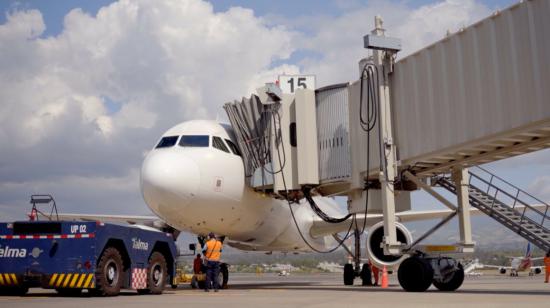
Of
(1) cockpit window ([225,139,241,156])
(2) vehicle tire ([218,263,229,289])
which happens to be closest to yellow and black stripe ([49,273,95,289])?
(2) vehicle tire ([218,263,229,289])

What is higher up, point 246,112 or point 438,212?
point 246,112

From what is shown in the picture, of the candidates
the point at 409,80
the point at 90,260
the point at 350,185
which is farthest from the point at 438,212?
the point at 90,260

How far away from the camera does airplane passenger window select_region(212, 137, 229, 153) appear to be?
707 inches

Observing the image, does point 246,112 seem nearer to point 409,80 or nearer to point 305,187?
point 305,187

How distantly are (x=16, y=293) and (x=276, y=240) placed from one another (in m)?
9.97

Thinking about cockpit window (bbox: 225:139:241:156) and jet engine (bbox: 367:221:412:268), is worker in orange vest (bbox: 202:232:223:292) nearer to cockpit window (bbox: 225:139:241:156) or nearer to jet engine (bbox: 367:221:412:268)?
cockpit window (bbox: 225:139:241:156)

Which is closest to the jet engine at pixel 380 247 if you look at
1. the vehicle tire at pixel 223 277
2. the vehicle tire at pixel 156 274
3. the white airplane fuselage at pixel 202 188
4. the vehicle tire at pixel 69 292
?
the white airplane fuselage at pixel 202 188

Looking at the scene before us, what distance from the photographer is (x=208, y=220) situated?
58.7 ft

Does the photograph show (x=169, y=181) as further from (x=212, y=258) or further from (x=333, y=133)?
(x=333, y=133)

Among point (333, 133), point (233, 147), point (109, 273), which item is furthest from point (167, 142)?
point (109, 273)

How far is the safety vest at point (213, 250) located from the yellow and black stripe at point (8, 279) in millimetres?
4384

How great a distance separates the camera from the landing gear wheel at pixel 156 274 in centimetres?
1456

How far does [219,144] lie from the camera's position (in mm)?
18078

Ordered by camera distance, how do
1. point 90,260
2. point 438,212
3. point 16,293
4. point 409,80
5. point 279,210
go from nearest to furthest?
point 90,260 → point 16,293 → point 409,80 → point 279,210 → point 438,212
